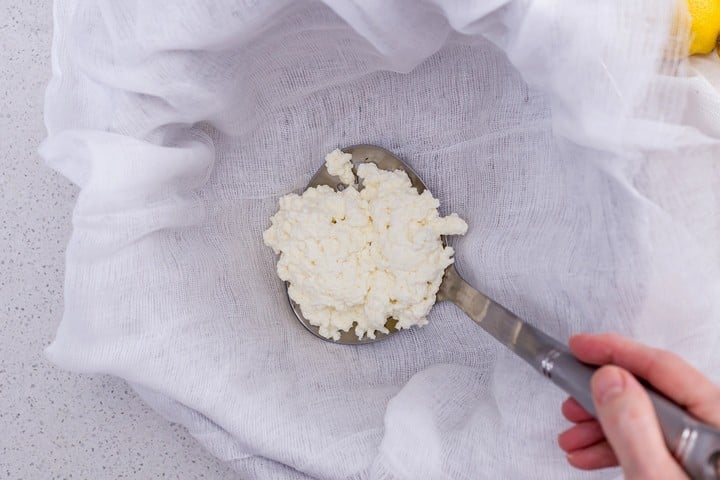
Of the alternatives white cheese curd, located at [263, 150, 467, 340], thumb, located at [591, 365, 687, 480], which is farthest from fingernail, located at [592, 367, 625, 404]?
white cheese curd, located at [263, 150, 467, 340]

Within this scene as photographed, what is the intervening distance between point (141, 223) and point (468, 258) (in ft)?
0.79

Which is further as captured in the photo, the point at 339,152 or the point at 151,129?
the point at 339,152

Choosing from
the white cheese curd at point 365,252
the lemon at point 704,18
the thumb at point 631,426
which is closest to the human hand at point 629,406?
the thumb at point 631,426

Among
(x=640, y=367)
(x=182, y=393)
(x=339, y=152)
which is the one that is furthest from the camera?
(x=339, y=152)

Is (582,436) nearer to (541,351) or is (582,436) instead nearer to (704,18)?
(541,351)

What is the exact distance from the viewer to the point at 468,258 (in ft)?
1.83

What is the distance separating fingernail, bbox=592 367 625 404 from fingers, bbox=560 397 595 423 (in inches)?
3.2

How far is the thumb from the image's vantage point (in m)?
0.30

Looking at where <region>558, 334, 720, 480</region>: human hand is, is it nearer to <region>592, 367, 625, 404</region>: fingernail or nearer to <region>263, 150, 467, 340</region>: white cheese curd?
<region>592, 367, 625, 404</region>: fingernail

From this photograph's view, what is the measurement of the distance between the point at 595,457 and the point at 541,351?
0.07 m

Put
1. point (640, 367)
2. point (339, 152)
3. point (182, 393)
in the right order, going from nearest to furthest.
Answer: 1. point (640, 367)
2. point (182, 393)
3. point (339, 152)

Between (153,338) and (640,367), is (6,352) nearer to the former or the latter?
(153,338)

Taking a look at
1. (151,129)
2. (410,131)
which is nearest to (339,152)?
(410,131)

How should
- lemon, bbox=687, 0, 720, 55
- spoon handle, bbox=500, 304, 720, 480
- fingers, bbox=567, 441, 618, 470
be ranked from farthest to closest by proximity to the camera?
lemon, bbox=687, 0, 720, 55
fingers, bbox=567, 441, 618, 470
spoon handle, bbox=500, 304, 720, 480
